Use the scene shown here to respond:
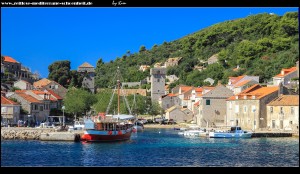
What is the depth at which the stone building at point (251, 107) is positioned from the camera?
39831 mm

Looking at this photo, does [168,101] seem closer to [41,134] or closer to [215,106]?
[215,106]

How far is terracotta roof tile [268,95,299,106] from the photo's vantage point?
37.1 m

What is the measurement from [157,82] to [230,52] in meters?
16.2

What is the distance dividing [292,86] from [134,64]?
211 ft

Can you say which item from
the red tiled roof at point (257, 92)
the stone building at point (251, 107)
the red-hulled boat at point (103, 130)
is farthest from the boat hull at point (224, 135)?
the red-hulled boat at point (103, 130)

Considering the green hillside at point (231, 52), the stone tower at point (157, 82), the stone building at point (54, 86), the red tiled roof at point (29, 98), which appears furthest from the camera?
the stone tower at point (157, 82)

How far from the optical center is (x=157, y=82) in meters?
75.0

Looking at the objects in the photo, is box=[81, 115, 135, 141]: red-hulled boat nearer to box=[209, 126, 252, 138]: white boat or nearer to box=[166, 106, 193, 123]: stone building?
box=[209, 126, 252, 138]: white boat

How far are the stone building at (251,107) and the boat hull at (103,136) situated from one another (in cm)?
1212

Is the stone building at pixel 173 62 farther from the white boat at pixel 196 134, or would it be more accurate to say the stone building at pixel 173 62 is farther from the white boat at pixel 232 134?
the white boat at pixel 232 134

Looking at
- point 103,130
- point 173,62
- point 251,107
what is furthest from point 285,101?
point 173,62

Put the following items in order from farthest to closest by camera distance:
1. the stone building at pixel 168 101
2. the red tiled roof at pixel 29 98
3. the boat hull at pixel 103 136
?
1. the stone building at pixel 168 101
2. the red tiled roof at pixel 29 98
3. the boat hull at pixel 103 136
